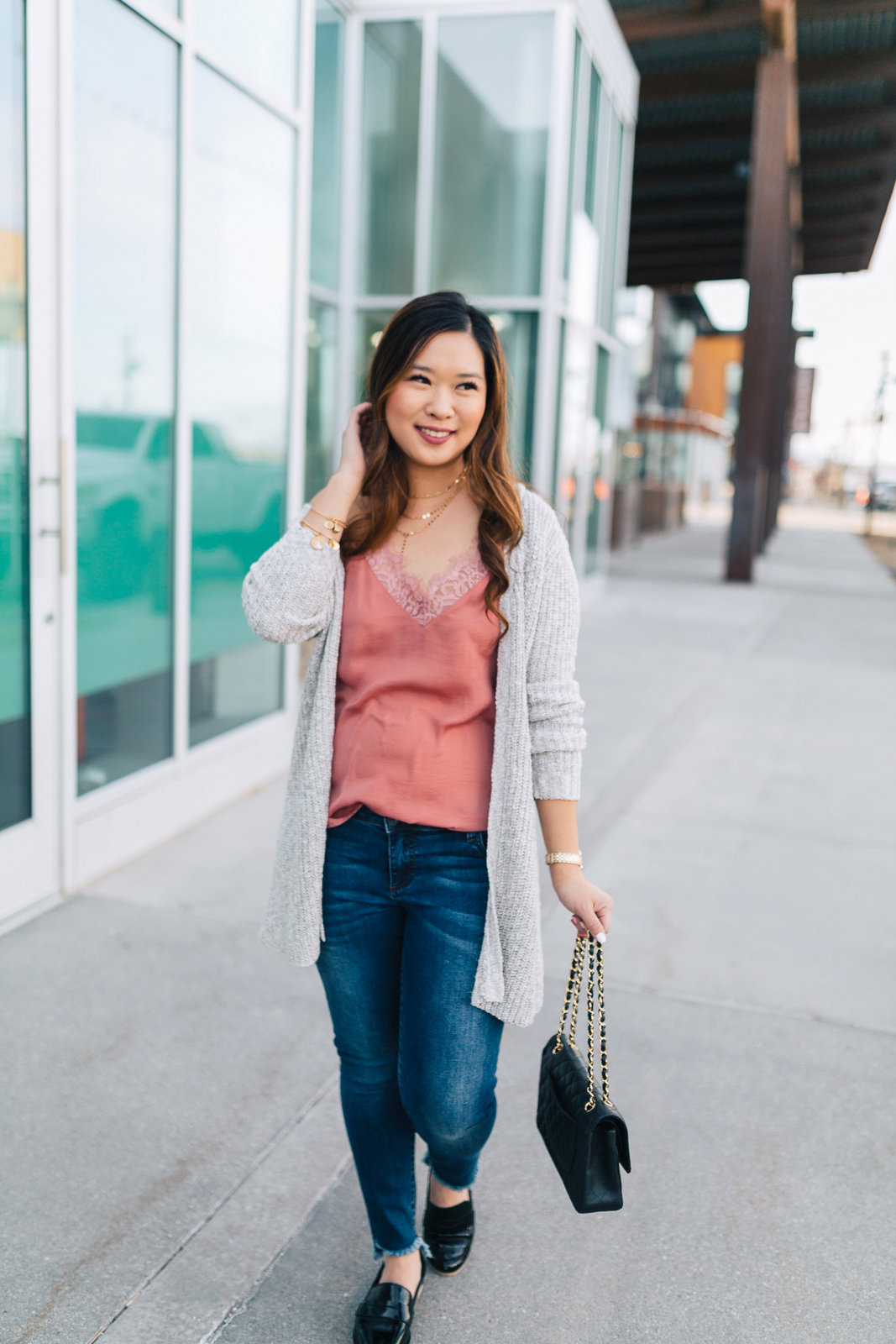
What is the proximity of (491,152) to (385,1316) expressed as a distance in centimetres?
985

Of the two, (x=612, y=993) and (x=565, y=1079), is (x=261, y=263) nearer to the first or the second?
(x=612, y=993)

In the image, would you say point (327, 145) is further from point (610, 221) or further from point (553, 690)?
point (553, 690)

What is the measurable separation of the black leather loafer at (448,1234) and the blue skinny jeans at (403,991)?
18 centimetres

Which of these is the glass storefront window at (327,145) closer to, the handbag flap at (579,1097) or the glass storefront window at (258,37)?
the glass storefront window at (258,37)

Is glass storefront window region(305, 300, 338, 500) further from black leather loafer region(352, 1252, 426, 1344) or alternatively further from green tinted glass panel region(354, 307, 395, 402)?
black leather loafer region(352, 1252, 426, 1344)

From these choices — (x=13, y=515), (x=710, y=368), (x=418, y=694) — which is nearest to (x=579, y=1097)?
(x=418, y=694)

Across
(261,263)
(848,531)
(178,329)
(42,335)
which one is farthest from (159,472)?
(848,531)

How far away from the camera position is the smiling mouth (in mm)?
1986

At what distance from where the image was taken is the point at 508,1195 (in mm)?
2594

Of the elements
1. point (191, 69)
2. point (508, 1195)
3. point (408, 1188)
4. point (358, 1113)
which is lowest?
point (508, 1195)

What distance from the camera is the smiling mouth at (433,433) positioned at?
199 cm

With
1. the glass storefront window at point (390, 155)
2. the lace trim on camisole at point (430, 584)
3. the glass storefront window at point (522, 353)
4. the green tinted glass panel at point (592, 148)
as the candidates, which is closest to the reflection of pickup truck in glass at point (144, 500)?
the lace trim on camisole at point (430, 584)

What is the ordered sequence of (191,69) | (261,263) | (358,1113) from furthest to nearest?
(261,263)
(191,69)
(358,1113)

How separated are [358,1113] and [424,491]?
1133 mm
